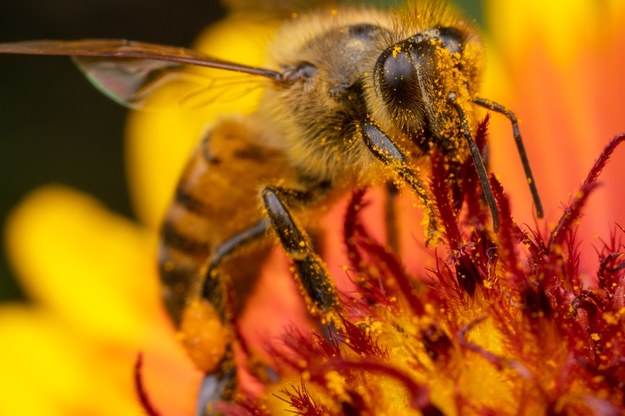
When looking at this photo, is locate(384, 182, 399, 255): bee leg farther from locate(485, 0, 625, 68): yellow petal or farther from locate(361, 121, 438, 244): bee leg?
locate(485, 0, 625, 68): yellow petal

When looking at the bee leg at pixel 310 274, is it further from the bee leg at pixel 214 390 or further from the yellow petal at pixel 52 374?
the yellow petal at pixel 52 374

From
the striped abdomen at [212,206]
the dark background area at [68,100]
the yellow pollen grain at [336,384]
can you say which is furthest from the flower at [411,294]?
the dark background area at [68,100]

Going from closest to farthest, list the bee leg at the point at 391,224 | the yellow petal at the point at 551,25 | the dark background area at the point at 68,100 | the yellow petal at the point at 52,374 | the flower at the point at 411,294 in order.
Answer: the flower at the point at 411,294, the bee leg at the point at 391,224, the yellow petal at the point at 52,374, the yellow petal at the point at 551,25, the dark background area at the point at 68,100

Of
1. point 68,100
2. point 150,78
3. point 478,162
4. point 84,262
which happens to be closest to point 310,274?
point 478,162

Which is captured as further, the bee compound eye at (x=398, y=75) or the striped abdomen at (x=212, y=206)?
the striped abdomen at (x=212, y=206)

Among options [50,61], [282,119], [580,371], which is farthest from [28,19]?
[580,371]

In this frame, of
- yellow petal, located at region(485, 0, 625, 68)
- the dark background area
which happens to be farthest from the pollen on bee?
the dark background area

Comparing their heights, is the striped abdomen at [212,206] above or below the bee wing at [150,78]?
below

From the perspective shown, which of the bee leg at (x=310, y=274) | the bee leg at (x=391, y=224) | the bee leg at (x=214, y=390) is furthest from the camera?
the bee leg at (x=391, y=224)

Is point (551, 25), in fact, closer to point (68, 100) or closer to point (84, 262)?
point (84, 262)
